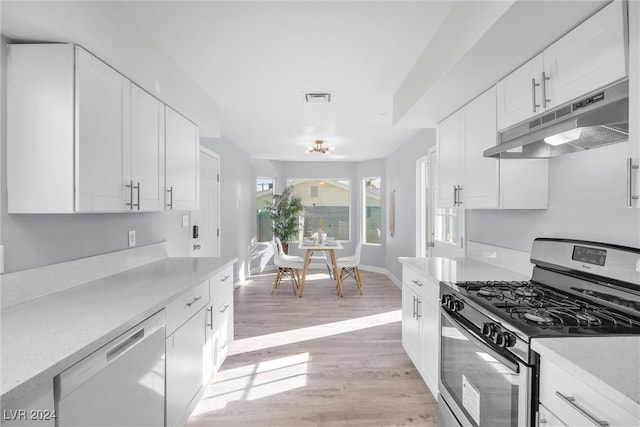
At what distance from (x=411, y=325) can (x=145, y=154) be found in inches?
94.1

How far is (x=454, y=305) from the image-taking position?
1.69 m

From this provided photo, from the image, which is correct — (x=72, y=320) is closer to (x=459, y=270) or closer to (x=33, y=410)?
(x=33, y=410)

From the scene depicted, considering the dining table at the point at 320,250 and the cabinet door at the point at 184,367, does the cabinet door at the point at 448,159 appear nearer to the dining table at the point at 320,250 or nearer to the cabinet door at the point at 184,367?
the cabinet door at the point at 184,367

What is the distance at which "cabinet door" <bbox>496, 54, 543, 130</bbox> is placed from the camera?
1.54 meters

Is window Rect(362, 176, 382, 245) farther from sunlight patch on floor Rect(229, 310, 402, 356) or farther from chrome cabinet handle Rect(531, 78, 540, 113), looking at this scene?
chrome cabinet handle Rect(531, 78, 540, 113)

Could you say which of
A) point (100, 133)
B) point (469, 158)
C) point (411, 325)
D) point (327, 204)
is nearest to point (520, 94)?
point (469, 158)

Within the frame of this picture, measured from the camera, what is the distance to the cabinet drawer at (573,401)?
0.82 m

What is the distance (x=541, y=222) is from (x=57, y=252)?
2812 mm

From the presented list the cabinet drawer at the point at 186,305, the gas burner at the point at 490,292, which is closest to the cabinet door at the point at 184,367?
the cabinet drawer at the point at 186,305

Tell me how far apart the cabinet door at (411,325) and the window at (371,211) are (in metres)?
4.12

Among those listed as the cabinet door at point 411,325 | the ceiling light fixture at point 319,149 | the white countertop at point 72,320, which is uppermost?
the ceiling light fixture at point 319,149

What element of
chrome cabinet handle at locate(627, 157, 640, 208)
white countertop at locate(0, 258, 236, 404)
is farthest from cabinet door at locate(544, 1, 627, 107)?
white countertop at locate(0, 258, 236, 404)

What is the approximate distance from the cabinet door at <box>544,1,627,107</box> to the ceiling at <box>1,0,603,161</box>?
61mm

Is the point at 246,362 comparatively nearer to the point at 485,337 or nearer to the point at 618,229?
the point at 485,337
